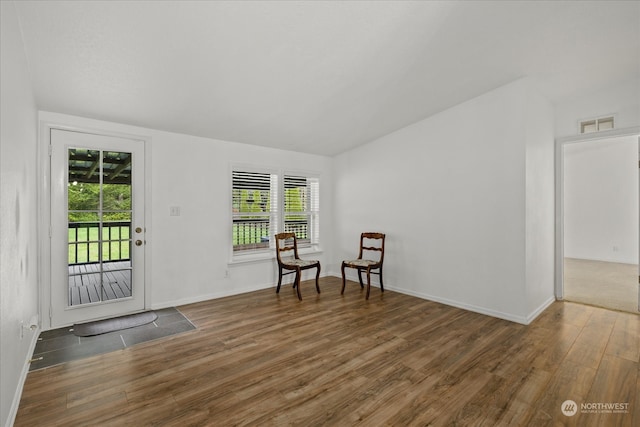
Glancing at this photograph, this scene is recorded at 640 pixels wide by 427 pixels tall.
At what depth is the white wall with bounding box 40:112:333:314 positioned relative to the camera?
370cm

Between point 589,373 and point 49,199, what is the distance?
5.14m

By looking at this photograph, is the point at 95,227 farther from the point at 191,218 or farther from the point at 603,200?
the point at 603,200

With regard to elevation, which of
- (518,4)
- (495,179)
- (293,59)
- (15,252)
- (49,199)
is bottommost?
(15,252)

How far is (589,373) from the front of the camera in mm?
2285

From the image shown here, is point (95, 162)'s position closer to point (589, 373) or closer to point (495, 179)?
→ point (495, 179)

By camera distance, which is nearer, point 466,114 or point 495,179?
point 495,179

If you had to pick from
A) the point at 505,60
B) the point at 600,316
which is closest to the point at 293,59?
the point at 505,60

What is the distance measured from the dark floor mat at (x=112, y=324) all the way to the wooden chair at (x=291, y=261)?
172 cm

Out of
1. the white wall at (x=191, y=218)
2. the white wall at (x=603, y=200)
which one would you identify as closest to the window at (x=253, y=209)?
the white wall at (x=191, y=218)

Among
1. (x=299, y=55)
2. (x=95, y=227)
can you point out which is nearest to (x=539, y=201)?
(x=299, y=55)

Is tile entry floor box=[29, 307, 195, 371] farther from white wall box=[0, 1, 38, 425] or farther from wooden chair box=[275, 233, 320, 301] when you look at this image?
wooden chair box=[275, 233, 320, 301]

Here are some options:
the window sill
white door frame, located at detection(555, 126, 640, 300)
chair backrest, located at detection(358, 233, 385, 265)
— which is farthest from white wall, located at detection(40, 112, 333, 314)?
white door frame, located at detection(555, 126, 640, 300)

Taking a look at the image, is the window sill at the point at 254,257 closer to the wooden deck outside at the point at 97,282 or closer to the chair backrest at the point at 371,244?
the wooden deck outside at the point at 97,282

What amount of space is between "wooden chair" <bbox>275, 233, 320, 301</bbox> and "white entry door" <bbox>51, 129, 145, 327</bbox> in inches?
70.1
